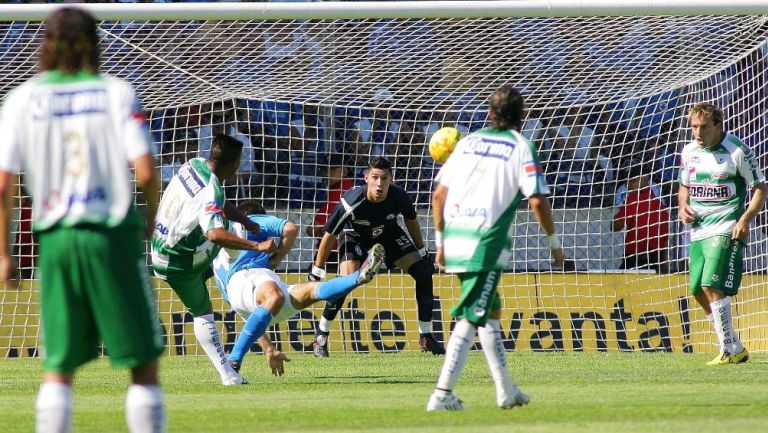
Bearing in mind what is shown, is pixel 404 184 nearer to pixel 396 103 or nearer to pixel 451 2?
pixel 396 103

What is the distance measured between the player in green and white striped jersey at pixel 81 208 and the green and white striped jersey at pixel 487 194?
8.16 feet

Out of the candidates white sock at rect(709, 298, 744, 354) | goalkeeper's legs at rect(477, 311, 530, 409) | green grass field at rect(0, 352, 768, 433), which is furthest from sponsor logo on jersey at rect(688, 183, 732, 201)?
goalkeeper's legs at rect(477, 311, 530, 409)

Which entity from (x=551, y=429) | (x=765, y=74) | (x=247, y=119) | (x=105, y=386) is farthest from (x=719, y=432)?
(x=247, y=119)

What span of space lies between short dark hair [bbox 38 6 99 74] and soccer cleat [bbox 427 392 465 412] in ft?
9.44

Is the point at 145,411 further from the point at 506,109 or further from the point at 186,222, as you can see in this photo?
the point at 186,222

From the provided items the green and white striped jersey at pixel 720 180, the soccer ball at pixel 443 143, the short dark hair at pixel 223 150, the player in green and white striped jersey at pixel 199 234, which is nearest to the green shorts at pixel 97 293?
the player in green and white striped jersey at pixel 199 234

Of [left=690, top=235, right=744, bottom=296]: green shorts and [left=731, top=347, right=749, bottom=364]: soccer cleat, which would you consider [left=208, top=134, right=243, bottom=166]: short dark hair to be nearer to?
[left=690, top=235, right=744, bottom=296]: green shorts

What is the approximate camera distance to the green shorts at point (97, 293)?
4.35 metres

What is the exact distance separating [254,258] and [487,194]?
4312mm

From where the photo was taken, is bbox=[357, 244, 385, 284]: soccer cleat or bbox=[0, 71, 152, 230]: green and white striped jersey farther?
bbox=[357, 244, 385, 284]: soccer cleat

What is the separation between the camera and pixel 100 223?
4375mm

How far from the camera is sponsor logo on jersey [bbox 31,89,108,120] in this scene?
4391 mm

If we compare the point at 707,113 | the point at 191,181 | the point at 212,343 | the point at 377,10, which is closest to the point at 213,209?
the point at 191,181

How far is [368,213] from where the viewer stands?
43.3 ft
